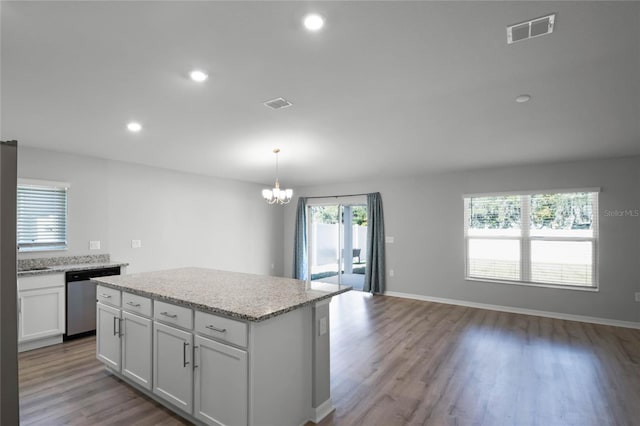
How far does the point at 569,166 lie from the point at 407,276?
3204mm

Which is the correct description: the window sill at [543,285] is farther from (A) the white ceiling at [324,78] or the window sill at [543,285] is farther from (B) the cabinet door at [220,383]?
(B) the cabinet door at [220,383]

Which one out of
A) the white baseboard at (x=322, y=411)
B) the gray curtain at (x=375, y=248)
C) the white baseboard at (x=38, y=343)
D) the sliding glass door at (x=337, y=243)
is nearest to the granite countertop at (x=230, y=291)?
the white baseboard at (x=322, y=411)

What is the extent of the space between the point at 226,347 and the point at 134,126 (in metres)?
2.96

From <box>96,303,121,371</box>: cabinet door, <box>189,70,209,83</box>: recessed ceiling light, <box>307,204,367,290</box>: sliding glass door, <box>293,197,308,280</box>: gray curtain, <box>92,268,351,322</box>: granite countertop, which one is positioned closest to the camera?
<box>92,268,351,322</box>: granite countertop

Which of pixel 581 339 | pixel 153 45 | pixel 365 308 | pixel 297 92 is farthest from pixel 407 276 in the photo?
pixel 153 45

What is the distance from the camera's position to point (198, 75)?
8.60ft

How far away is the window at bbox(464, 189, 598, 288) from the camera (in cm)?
495

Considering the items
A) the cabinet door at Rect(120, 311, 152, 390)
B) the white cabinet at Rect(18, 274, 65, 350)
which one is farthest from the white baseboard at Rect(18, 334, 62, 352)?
the cabinet door at Rect(120, 311, 152, 390)

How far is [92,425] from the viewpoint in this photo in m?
2.32

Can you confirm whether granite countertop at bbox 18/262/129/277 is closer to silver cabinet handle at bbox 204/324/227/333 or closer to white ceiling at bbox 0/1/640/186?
white ceiling at bbox 0/1/640/186

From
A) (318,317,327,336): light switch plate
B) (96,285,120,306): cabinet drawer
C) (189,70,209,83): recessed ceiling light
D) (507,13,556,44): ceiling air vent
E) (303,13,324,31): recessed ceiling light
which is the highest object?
(303,13,324,31): recessed ceiling light

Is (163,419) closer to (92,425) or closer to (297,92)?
(92,425)

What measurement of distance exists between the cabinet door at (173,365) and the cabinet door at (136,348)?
103mm

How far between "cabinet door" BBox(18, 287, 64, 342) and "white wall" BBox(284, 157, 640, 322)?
5.14 m
